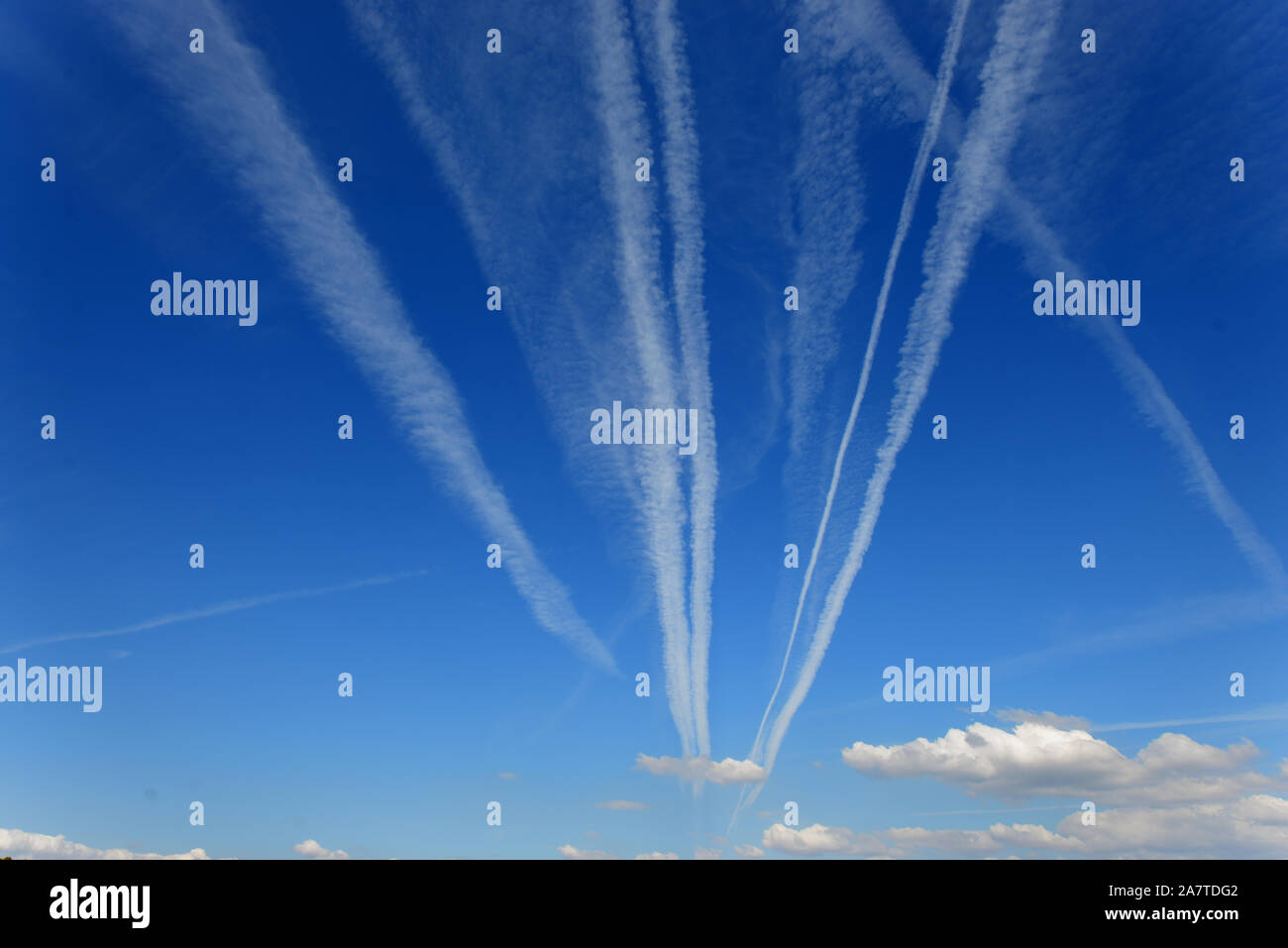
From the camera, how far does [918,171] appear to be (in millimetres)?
28109
